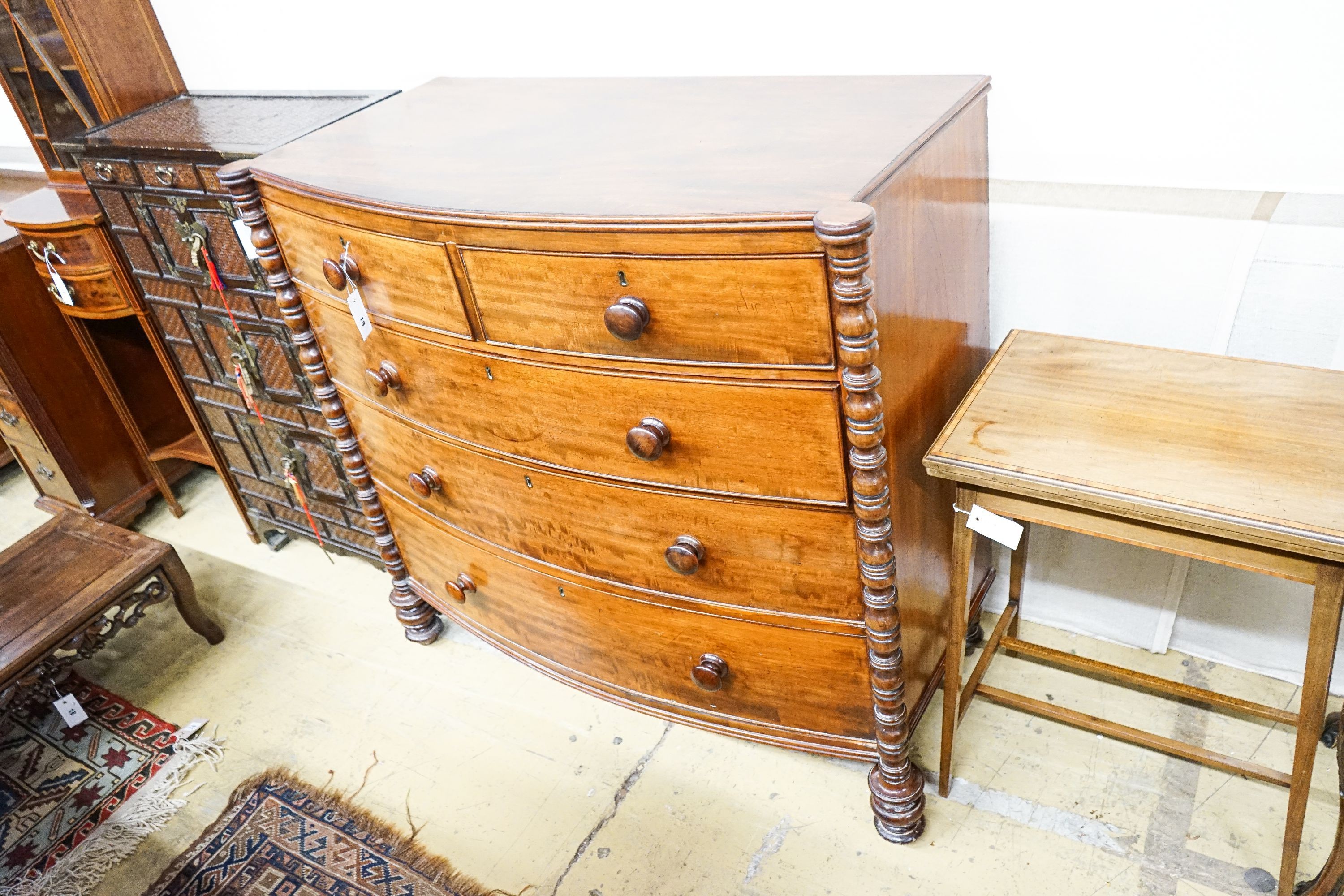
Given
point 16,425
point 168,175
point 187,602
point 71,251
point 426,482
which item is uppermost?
point 168,175

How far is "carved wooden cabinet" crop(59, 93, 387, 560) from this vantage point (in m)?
2.21

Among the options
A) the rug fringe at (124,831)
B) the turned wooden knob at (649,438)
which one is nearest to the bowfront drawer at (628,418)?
the turned wooden knob at (649,438)

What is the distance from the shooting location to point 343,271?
1.74 m

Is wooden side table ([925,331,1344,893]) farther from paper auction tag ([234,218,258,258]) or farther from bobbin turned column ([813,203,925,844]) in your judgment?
paper auction tag ([234,218,258,258])

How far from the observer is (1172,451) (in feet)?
4.50

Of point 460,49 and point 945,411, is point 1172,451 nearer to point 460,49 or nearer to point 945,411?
point 945,411

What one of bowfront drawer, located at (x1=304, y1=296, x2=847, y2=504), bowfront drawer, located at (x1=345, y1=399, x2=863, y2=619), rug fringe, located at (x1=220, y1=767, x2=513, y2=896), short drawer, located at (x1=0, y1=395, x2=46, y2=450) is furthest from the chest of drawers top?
short drawer, located at (x1=0, y1=395, x2=46, y2=450)

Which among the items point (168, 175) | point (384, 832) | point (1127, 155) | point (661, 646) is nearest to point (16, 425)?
point (168, 175)

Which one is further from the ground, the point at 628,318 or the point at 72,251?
the point at 628,318

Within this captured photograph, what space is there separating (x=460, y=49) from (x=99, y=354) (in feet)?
5.32

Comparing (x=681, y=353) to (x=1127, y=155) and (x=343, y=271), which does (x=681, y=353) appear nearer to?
(x=343, y=271)

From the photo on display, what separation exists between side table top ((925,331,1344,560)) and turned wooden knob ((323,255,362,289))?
1092 mm

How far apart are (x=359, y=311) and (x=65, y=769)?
149 centimetres

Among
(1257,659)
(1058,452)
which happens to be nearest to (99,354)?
(1058,452)
